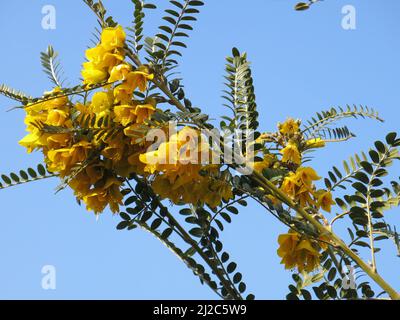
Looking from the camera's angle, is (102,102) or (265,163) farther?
(265,163)

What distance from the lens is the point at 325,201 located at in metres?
1.69

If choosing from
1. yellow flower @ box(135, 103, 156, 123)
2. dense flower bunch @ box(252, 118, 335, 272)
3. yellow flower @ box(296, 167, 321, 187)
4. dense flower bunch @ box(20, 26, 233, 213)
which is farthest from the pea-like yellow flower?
yellow flower @ box(296, 167, 321, 187)

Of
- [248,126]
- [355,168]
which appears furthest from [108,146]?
[355,168]

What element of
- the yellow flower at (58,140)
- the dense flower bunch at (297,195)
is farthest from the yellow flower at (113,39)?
the dense flower bunch at (297,195)

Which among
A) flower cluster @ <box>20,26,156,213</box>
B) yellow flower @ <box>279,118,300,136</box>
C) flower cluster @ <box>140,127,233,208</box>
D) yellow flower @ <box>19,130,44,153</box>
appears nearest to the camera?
flower cluster @ <box>140,127,233,208</box>

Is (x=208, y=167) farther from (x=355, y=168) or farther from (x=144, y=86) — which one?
(x=355, y=168)

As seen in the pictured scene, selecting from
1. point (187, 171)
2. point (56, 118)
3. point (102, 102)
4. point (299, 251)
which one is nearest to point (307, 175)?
point (299, 251)

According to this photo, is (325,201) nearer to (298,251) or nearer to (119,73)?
(298,251)

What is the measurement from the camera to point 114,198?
1734mm

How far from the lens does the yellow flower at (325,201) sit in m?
1.68

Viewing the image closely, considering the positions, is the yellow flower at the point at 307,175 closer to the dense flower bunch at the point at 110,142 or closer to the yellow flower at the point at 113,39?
the dense flower bunch at the point at 110,142

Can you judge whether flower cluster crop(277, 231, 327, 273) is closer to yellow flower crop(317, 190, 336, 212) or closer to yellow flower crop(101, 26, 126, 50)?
yellow flower crop(317, 190, 336, 212)

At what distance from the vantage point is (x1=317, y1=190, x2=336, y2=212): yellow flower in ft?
5.52
